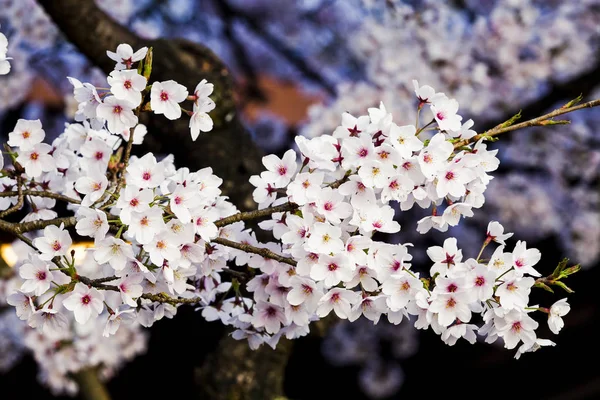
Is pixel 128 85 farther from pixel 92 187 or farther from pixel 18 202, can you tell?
pixel 18 202

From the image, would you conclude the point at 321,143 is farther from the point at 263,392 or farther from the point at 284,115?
the point at 284,115

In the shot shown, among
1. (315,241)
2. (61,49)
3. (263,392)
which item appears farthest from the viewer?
(61,49)

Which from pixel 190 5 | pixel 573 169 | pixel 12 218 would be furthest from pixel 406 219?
pixel 12 218

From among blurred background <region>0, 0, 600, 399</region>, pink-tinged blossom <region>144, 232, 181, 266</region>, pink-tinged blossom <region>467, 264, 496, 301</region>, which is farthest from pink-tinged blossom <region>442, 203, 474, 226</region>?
blurred background <region>0, 0, 600, 399</region>

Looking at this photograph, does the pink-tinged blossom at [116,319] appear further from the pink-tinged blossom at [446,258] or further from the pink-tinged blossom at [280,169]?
the pink-tinged blossom at [446,258]

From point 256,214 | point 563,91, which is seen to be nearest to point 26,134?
point 256,214

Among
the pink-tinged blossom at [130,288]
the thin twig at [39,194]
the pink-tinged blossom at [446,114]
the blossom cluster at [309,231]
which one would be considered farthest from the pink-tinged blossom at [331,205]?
the thin twig at [39,194]

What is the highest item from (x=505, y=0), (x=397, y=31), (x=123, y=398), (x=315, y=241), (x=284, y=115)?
(x=505, y=0)
